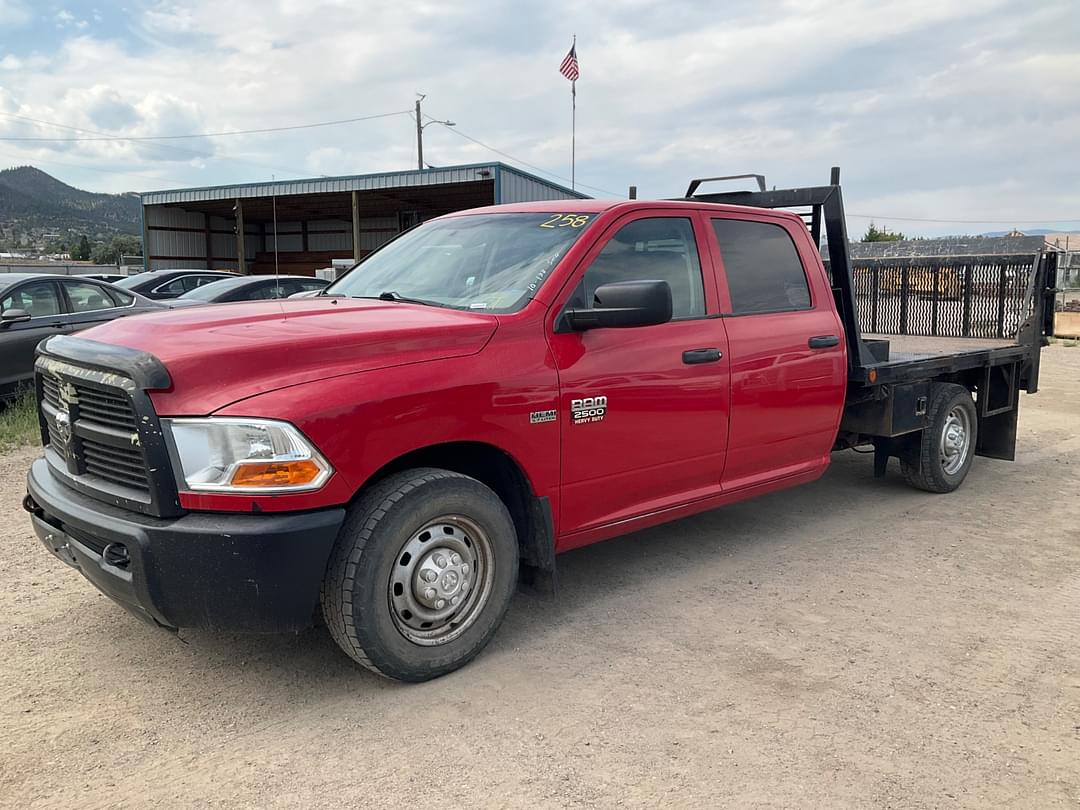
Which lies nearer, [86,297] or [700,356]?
[700,356]

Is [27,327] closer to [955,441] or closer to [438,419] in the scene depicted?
[438,419]

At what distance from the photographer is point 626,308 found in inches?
139

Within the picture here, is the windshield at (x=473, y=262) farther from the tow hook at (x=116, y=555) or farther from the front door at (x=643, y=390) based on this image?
the tow hook at (x=116, y=555)

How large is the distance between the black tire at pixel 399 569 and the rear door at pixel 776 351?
1623mm

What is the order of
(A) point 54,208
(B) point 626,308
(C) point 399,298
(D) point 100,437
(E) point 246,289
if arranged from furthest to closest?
(A) point 54,208 → (E) point 246,289 → (C) point 399,298 → (B) point 626,308 → (D) point 100,437

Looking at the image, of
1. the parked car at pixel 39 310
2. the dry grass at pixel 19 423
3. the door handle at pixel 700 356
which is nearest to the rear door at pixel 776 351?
the door handle at pixel 700 356

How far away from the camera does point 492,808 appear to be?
262 cm

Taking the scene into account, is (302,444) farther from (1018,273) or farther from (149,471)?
(1018,273)

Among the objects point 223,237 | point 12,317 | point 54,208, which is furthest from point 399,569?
point 54,208

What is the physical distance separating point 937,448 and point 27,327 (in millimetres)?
8213

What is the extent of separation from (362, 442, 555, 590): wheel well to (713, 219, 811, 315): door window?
1.61m

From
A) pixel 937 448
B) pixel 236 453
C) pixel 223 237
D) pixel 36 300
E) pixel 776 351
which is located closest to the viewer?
pixel 236 453

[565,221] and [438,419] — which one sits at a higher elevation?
[565,221]

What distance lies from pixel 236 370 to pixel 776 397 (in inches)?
113
